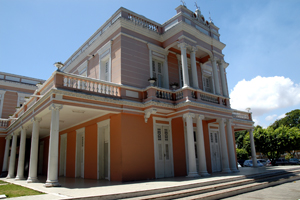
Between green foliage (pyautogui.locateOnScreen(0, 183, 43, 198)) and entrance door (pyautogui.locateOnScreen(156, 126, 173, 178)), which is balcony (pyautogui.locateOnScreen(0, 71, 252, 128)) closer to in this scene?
entrance door (pyautogui.locateOnScreen(156, 126, 173, 178))

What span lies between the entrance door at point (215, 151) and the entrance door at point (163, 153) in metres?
3.37

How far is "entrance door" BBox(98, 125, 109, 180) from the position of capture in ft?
39.8

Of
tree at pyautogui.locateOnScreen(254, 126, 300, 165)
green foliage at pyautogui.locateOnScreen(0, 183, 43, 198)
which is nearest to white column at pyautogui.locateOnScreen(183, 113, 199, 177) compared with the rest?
green foliage at pyautogui.locateOnScreen(0, 183, 43, 198)

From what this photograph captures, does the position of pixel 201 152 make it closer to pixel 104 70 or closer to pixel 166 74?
pixel 166 74

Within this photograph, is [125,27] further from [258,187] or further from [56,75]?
[258,187]

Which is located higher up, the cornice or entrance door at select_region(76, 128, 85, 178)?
the cornice

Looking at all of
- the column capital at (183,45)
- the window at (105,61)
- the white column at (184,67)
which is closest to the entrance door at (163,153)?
the white column at (184,67)

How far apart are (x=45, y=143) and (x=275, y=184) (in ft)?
53.6

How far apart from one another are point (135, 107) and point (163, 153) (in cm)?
292

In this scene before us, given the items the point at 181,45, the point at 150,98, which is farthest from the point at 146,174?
the point at 181,45

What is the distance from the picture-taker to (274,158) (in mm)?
28328

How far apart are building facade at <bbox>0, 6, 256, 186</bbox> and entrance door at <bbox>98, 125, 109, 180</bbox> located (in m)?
0.05

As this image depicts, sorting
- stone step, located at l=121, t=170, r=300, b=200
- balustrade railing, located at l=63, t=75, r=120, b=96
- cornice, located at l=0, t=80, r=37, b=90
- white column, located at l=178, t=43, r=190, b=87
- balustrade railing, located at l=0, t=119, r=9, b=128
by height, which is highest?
cornice, located at l=0, t=80, r=37, b=90

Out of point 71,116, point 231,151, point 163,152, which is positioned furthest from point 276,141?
point 71,116
